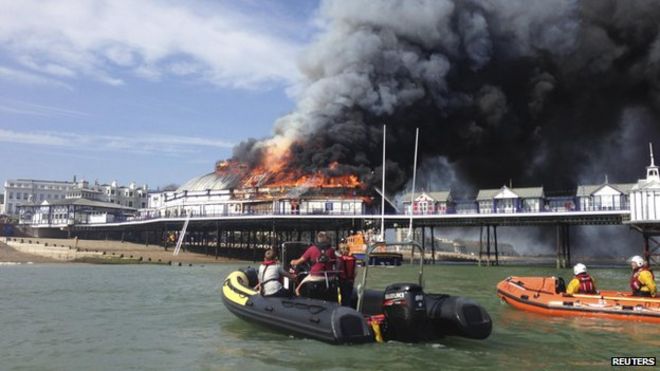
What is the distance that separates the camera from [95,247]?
257 ft

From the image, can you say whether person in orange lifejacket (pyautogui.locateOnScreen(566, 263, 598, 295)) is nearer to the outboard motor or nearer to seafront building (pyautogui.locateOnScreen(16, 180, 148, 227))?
the outboard motor

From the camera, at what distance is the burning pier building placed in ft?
274

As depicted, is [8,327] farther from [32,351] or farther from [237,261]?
[237,261]

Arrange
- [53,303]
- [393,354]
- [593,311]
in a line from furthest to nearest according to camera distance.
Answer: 1. [53,303]
2. [593,311]
3. [393,354]

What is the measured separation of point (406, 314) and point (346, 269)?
8.17 feet

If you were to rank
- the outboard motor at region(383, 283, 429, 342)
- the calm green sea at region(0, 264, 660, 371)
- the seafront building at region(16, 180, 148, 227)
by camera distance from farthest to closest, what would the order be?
the seafront building at region(16, 180, 148, 227) < the outboard motor at region(383, 283, 429, 342) < the calm green sea at region(0, 264, 660, 371)

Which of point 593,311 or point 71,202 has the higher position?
point 71,202

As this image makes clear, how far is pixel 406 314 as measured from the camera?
13.4 m

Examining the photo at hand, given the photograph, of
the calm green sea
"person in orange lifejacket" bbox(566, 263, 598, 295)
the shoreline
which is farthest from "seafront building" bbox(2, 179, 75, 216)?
"person in orange lifejacket" bbox(566, 263, 598, 295)

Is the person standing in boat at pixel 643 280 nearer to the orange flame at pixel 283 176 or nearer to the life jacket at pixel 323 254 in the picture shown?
the life jacket at pixel 323 254

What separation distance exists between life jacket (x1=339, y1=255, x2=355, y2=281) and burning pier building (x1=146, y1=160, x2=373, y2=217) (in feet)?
191

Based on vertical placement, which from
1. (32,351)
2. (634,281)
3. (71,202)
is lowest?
(32,351)

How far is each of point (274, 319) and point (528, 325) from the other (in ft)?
27.1

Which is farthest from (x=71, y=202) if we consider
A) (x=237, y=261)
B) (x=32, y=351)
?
(x=32, y=351)
